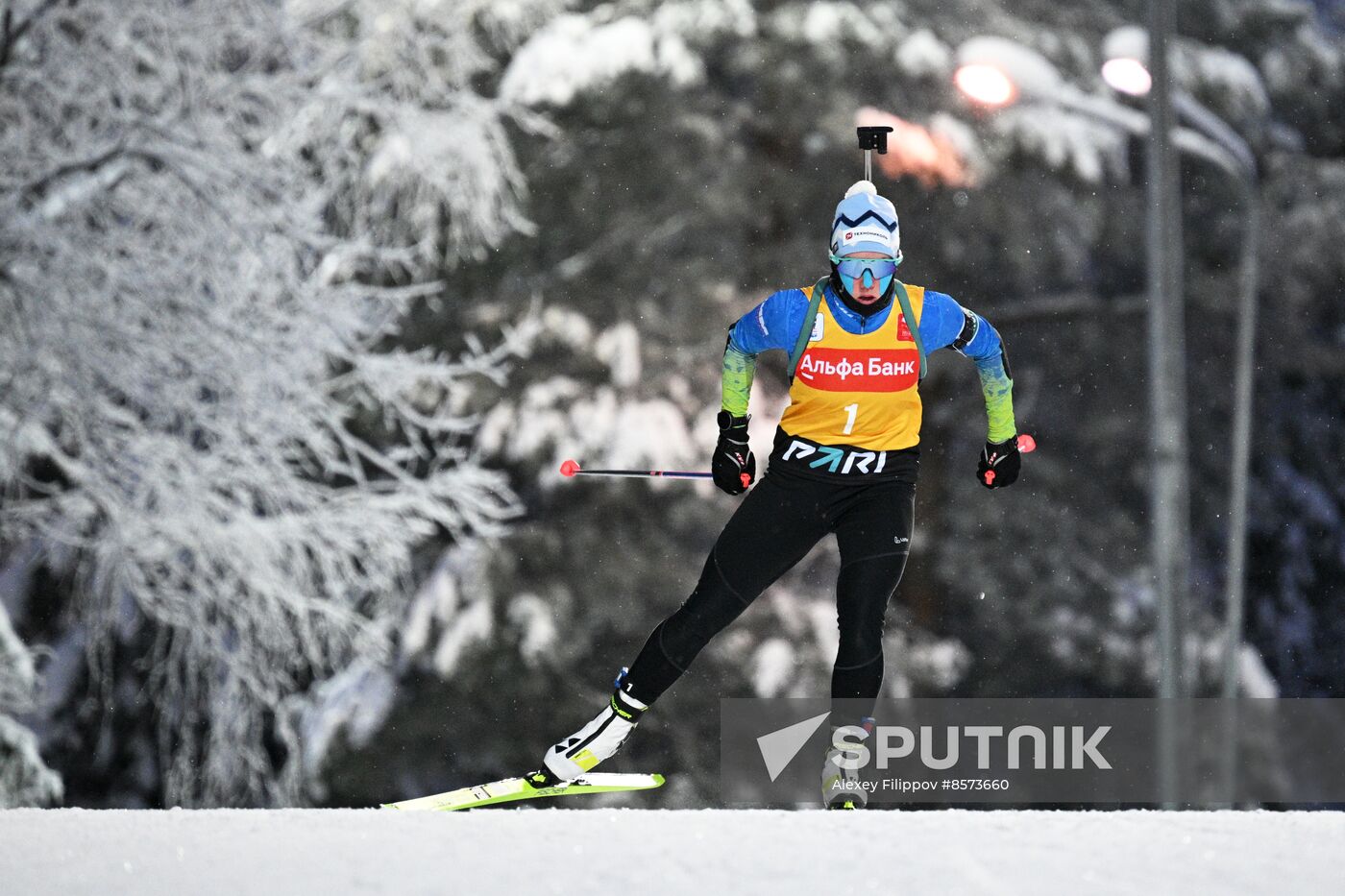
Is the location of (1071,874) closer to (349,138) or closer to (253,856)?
(253,856)

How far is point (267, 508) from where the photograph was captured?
11.6m

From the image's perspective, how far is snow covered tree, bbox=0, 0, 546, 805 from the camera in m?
10.3

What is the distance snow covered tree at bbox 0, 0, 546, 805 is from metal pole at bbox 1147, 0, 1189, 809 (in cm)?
446

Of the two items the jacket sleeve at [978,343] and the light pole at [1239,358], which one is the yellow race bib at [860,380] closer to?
the jacket sleeve at [978,343]

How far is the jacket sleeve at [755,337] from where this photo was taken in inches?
187

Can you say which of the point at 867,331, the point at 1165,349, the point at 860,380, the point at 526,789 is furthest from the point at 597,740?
the point at 1165,349

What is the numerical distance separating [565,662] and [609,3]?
21.7 feet

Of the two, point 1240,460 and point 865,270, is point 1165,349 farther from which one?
point 865,270

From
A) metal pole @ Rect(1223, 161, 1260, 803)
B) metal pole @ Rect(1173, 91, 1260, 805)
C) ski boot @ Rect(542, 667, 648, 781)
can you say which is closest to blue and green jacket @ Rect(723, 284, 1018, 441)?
ski boot @ Rect(542, 667, 648, 781)

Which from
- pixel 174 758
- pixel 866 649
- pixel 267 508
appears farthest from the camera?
pixel 174 758

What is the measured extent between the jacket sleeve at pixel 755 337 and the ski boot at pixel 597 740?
36.9 inches

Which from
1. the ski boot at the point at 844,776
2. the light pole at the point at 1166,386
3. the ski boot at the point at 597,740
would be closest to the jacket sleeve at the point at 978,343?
the ski boot at the point at 844,776

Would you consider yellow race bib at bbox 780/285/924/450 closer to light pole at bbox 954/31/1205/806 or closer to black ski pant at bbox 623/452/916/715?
black ski pant at bbox 623/452/916/715

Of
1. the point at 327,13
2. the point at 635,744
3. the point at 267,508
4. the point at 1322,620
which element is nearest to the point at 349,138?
the point at 327,13
